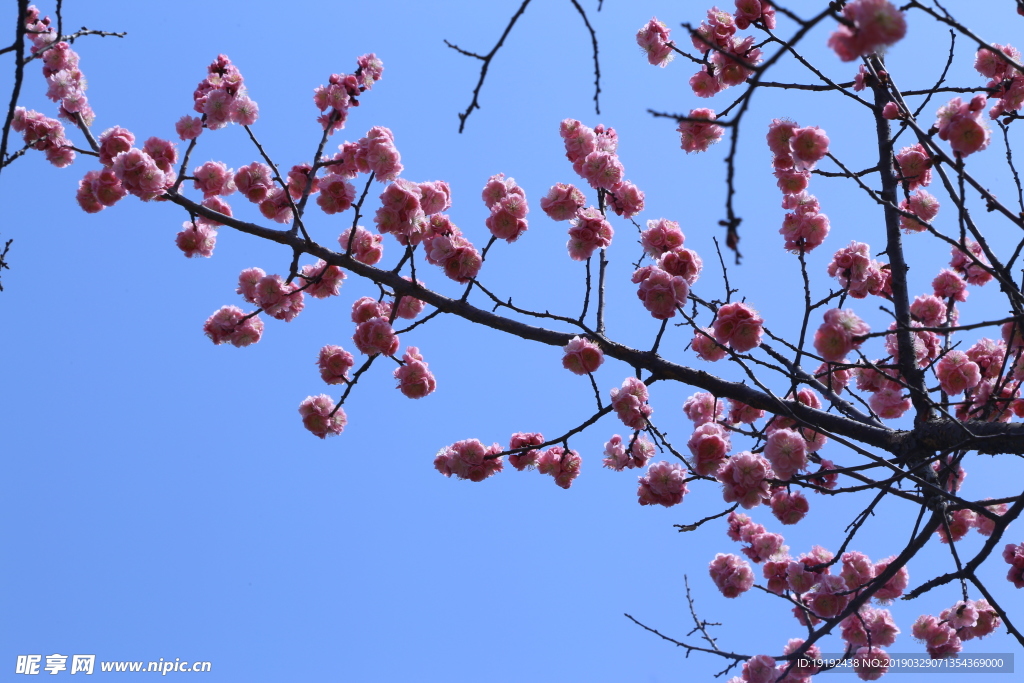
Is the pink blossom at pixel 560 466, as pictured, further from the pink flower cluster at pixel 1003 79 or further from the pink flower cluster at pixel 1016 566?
the pink flower cluster at pixel 1003 79

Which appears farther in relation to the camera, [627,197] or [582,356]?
[627,197]

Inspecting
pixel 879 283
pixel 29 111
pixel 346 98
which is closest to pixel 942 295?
pixel 879 283

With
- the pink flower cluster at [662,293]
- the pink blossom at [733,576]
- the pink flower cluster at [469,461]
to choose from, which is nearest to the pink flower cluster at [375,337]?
the pink flower cluster at [469,461]

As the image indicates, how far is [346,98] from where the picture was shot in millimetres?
4223

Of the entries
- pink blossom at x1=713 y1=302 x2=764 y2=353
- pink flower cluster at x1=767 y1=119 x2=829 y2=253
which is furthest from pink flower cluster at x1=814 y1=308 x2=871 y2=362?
pink flower cluster at x1=767 y1=119 x2=829 y2=253

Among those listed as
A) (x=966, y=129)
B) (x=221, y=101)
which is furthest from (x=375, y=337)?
(x=966, y=129)

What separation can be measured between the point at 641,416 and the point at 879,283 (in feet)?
5.60

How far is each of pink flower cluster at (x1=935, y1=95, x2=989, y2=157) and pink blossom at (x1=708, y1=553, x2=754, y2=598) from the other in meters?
2.73

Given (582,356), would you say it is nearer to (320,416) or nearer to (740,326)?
(740,326)

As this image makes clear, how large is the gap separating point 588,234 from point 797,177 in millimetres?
1137

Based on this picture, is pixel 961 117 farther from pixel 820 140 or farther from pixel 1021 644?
pixel 1021 644

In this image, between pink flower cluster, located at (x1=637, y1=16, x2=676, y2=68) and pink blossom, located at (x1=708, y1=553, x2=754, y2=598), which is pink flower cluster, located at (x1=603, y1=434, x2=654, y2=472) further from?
pink flower cluster, located at (x1=637, y1=16, x2=676, y2=68)

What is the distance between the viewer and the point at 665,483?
11.7ft

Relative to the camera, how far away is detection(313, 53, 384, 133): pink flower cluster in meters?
4.18
